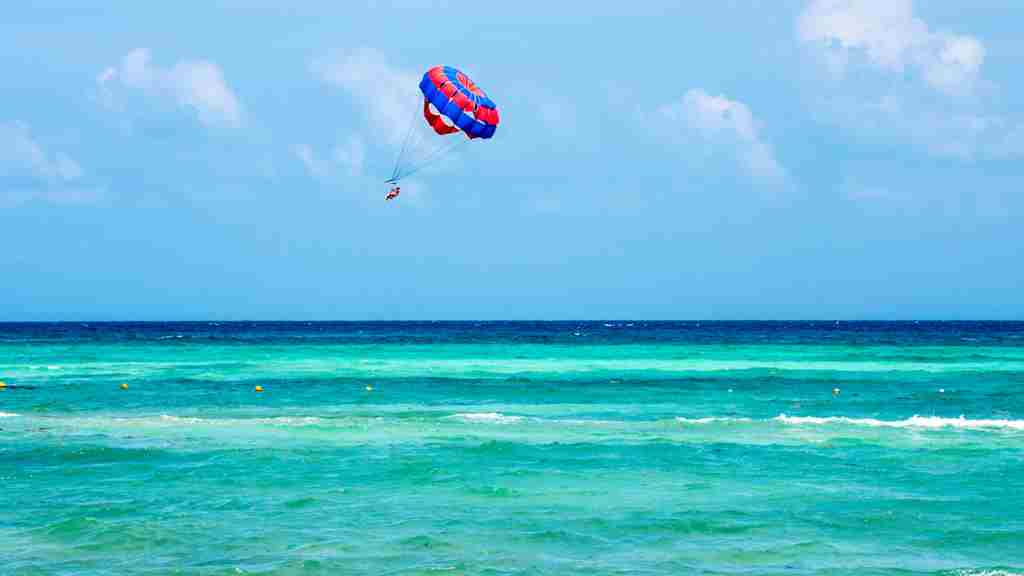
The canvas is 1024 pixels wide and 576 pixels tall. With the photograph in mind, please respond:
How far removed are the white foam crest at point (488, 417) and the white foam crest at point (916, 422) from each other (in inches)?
256

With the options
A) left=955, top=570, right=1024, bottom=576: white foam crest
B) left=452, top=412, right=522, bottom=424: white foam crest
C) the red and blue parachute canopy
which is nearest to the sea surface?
left=955, top=570, right=1024, bottom=576: white foam crest

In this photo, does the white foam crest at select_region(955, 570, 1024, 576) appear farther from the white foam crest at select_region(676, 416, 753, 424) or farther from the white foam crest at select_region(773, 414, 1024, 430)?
the white foam crest at select_region(676, 416, 753, 424)

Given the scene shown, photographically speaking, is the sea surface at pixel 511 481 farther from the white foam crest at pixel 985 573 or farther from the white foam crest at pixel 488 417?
the white foam crest at pixel 488 417

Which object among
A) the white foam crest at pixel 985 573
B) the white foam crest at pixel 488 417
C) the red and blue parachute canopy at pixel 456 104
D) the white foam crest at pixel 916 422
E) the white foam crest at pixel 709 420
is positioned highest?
the red and blue parachute canopy at pixel 456 104

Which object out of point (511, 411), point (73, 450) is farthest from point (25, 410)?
point (511, 411)

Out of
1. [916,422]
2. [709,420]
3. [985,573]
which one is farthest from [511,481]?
[916,422]

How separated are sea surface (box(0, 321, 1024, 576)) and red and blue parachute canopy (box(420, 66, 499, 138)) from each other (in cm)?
721

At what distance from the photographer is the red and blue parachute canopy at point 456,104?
26781 millimetres

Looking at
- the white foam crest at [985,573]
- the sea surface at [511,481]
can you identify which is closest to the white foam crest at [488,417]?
the sea surface at [511,481]

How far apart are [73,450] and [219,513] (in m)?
7.44

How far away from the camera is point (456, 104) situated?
26.8m

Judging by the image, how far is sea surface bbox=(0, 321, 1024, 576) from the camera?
1307 cm

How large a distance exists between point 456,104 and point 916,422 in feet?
43.8

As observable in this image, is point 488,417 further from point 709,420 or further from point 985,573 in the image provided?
point 985,573
